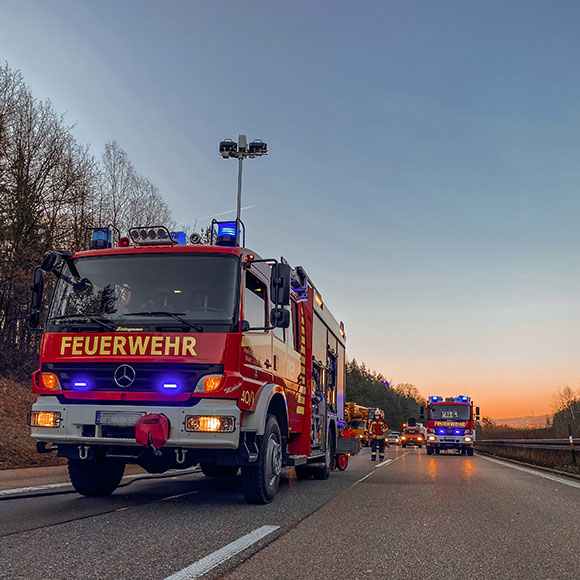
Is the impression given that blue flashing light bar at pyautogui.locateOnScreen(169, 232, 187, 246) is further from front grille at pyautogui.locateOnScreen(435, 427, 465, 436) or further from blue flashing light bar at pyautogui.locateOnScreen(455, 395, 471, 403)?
blue flashing light bar at pyautogui.locateOnScreen(455, 395, 471, 403)

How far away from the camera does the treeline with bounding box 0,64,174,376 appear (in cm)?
2098

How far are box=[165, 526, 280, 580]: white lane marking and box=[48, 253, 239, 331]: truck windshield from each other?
220cm

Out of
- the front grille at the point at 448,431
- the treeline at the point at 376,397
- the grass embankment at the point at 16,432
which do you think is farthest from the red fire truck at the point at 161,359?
the treeline at the point at 376,397

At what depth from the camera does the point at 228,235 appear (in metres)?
7.60

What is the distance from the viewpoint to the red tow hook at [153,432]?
632 centimetres

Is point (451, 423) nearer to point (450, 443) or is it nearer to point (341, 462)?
point (450, 443)

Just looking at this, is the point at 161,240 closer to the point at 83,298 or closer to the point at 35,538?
the point at 83,298

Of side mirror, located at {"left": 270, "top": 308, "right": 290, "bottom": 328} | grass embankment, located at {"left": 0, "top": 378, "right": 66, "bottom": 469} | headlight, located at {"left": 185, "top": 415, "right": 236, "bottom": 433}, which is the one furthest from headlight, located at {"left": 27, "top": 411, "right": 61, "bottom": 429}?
grass embankment, located at {"left": 0, "top": 378, "right": 66, "bottom": 469}

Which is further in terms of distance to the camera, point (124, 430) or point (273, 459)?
point (273, 459)

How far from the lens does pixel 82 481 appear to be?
763 cm

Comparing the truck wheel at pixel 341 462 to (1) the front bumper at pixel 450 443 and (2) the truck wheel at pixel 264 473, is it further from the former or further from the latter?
(1) the front bumper at pixel 450 443

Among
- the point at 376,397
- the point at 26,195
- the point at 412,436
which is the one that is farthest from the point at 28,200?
the point at 376,397

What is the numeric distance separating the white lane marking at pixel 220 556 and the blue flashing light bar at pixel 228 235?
10.8 ft

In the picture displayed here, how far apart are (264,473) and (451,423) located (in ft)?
83.0
